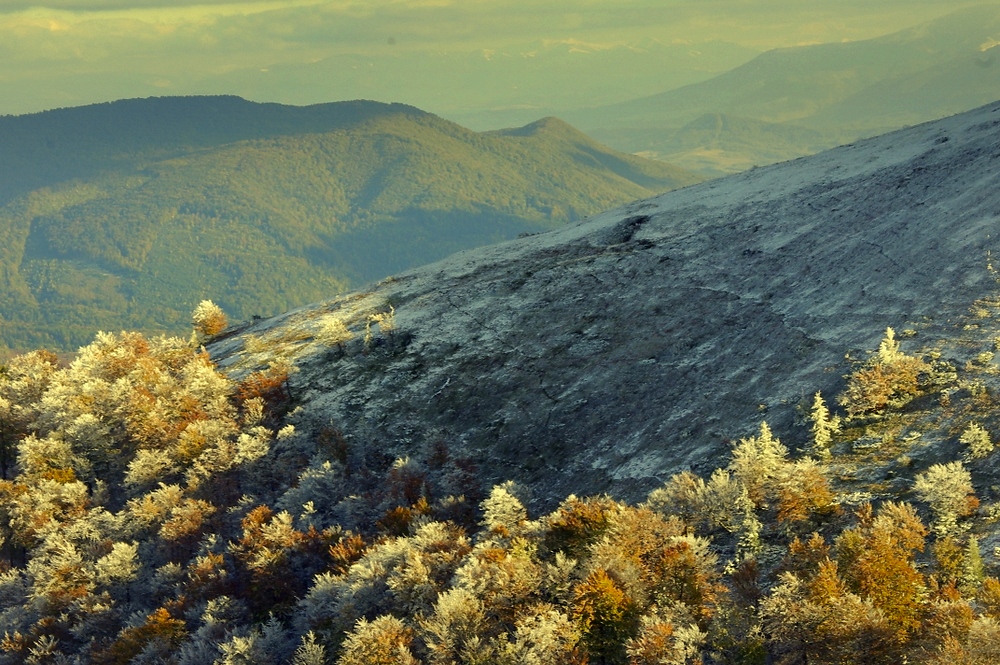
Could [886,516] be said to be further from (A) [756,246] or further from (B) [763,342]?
(A) [756,246]

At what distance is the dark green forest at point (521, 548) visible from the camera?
20734 mm

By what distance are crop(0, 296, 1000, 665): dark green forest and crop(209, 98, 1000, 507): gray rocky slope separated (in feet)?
7.57

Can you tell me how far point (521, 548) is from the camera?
26953mm

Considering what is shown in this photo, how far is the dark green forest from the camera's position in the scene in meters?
20.7

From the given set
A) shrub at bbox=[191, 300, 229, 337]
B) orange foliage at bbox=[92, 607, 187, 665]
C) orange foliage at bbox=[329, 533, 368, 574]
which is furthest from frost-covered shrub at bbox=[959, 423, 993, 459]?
shrub at bbox=[191, 300, 229, 337]

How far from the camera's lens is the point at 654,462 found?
110 ft

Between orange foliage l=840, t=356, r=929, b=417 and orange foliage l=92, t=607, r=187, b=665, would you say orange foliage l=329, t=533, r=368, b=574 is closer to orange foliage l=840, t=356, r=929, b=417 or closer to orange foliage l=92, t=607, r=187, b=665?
orange foliage l=92, t=607, r=187, b=665

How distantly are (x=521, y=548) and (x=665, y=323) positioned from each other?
2257 centimetres

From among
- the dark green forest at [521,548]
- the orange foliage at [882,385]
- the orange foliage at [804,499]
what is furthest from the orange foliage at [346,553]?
the orange foliage at [882,385]

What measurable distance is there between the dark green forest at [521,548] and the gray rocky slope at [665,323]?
90.8 inches

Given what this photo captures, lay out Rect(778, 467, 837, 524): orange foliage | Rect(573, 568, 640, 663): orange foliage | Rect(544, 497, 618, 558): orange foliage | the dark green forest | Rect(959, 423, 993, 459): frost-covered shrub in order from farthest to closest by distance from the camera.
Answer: Rect(544, 497, 618, 558): orange foliage → Rect(778, 467, 837, 524): orange foliage → Rect(959, 423, 993, 459): frost-covered shrub → Rect(573, 568, 640, 663): orange foliage → the dark green forest

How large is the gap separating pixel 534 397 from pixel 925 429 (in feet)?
70.2

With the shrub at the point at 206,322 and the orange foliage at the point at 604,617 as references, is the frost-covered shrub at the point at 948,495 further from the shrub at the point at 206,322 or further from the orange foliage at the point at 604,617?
the shrub at the point at 206,322

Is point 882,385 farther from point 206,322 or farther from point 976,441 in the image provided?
point 206,322
